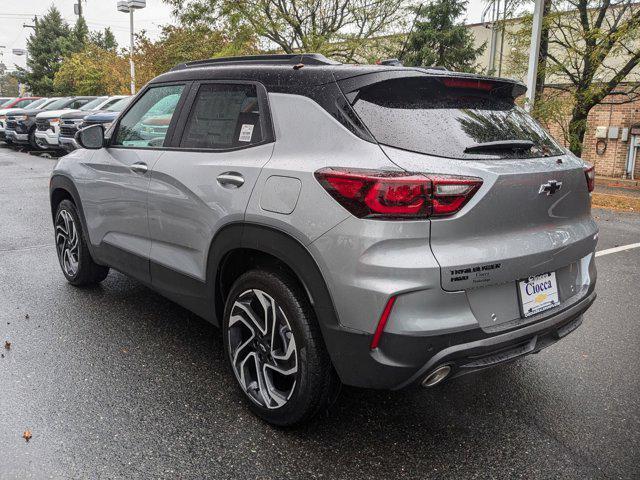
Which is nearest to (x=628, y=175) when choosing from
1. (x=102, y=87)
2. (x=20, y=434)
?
(x=20, y=434)

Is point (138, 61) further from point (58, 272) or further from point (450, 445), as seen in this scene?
point (450, 445)

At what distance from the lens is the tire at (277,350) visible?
2.67 meters

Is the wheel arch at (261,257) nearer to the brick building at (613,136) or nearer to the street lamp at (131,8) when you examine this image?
the brick building at (613,136)

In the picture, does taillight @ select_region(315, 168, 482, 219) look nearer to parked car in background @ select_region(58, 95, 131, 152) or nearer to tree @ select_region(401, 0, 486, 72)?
parked car in background @ select_region(58, 95, 131, 152)

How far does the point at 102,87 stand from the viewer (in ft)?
117

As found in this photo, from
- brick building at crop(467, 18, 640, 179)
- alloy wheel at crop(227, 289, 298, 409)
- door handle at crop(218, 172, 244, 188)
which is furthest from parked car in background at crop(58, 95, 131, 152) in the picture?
alloy wheel at crop(227, 289, 298, 409)

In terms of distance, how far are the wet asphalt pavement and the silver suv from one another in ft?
0.91

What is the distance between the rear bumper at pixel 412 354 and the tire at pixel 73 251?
9.90ft

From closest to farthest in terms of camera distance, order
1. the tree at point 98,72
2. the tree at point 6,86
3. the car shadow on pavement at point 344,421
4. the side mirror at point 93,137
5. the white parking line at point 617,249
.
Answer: the car shadow on pavement at point 344,421 < the side mirror at point 93,137 < the white parking line at point 617,249 < the tree at point 98,72 < the tree at point 6,86

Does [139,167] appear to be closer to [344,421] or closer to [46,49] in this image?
[344,421]

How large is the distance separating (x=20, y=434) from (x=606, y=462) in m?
2.76

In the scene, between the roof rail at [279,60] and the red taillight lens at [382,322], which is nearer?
the red taillight lens at [382,322]

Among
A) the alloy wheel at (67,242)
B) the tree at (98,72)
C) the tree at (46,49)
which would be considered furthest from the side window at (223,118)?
the tree at (46,49)

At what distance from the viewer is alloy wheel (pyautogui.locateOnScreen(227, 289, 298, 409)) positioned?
9.20 ft
